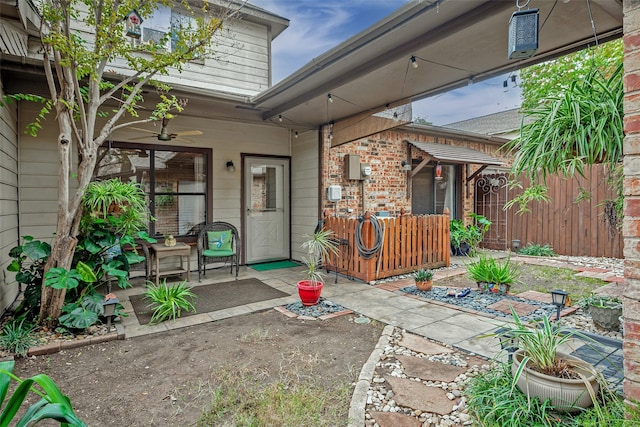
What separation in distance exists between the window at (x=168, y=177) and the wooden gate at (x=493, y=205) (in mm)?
6887

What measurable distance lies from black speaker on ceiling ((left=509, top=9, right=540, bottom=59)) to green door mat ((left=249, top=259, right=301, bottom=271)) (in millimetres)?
5214

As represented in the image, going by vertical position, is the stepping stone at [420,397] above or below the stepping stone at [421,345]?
below

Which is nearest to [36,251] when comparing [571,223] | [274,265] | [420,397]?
[420,397]

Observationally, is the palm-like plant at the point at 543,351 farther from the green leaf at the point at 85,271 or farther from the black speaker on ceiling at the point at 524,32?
the green leaf at the point at 85,271

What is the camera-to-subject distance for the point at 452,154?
25.8ft

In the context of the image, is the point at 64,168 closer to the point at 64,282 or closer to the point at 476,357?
the point at 64,282

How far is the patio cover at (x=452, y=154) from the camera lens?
296 inches

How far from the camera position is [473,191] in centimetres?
919

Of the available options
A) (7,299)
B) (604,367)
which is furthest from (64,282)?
(604,367)

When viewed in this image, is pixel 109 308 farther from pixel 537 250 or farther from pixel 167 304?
pixel 537 250

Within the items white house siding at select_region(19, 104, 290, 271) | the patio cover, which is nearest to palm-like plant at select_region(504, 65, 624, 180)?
white house siding at select_region(19, 104, 290, 271)

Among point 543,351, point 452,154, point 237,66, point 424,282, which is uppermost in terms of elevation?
point 237,66

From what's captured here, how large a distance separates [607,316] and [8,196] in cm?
634

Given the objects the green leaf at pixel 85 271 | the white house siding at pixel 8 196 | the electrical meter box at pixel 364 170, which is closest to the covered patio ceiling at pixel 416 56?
the white house siding at pixel 8 196
